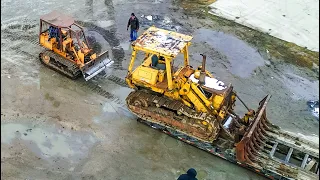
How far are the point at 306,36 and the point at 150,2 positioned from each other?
6535 mm

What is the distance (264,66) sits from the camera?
13.7m

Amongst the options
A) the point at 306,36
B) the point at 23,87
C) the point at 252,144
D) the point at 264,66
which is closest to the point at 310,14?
the point at 306,36

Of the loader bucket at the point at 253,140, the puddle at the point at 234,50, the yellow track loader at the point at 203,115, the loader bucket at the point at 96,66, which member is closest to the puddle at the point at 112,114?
the yellow track loader at the point at 203,115

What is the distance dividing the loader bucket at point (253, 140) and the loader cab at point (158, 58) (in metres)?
2.19

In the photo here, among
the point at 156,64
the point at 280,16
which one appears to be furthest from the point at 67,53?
the point at 280,16

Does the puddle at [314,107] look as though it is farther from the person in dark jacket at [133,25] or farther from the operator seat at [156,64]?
the person in dark jacket at [133,25]

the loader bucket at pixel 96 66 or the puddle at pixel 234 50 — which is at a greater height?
the loader bucket at pixel 96 66

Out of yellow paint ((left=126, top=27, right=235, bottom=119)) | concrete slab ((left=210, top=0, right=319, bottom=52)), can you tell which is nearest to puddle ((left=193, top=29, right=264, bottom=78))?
concrete slab ((left=210, top=0, right=319, bottom=52))

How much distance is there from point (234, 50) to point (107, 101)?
5.24 meters

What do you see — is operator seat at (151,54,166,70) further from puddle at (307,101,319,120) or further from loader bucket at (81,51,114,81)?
puddle at (307,101,319,120)

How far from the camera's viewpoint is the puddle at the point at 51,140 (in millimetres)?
9930

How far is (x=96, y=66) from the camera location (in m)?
12.5

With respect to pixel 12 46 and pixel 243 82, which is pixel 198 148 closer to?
pixel 243 82

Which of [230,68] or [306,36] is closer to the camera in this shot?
[230,68]
